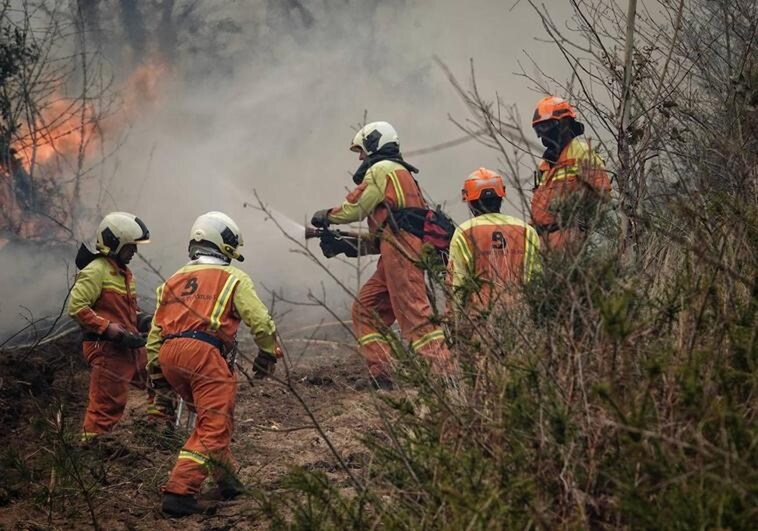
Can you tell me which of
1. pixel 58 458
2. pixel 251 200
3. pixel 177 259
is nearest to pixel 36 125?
pixel 177 259

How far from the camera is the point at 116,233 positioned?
7547 millimetres

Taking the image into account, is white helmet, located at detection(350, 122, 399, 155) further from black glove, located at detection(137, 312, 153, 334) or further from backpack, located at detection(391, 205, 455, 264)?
black glove, located at detection(137, 312, 153, 334)

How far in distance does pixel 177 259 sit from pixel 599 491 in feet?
36.1

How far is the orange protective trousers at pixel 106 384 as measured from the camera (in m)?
7.25

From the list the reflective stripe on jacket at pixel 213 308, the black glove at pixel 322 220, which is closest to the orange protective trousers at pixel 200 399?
the reflective stripe on jacket at pixel 213 308

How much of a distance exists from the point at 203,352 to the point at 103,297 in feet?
6.43

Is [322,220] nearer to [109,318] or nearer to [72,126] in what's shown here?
[109,318]

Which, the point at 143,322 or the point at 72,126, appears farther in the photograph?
the point at 72,126

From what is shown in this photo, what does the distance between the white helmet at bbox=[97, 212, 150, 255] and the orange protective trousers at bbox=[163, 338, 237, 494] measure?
1.80 meters

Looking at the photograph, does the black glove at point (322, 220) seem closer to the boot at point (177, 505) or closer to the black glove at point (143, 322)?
the black glove at point (143, 322)

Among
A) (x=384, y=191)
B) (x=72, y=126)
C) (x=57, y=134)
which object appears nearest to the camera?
(x=384, y=191)

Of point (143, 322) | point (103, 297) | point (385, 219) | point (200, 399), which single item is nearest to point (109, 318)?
point (103, 297)

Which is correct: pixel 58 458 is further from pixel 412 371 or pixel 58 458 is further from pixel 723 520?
pixel 723 520

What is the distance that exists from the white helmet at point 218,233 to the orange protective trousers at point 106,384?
133 centimetres
